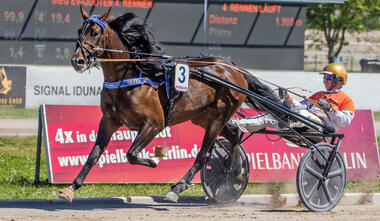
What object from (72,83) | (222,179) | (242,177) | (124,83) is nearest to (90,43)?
(124,83)

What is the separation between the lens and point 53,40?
2019 centimetres

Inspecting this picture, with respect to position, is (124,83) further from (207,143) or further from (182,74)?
(207,143)

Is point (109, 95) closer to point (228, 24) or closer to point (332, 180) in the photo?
point (332, 180)

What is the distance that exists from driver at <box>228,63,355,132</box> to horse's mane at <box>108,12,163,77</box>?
1.36 metres

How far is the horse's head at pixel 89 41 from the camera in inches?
258

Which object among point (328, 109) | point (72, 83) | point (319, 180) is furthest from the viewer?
point (72, 83)

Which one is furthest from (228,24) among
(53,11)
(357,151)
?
(357,151)

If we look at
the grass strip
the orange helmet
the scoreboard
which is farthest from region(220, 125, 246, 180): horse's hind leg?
the scoreboard

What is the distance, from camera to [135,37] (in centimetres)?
730

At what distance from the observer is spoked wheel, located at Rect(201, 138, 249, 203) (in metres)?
7.90

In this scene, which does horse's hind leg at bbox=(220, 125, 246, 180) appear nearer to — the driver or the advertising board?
the driver

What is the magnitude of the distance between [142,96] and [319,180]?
227cm

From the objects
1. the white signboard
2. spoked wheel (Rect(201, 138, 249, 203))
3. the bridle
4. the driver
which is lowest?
spoked wheel (Rect(201, 138, 249, 203))

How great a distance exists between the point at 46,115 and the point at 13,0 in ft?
40.0
